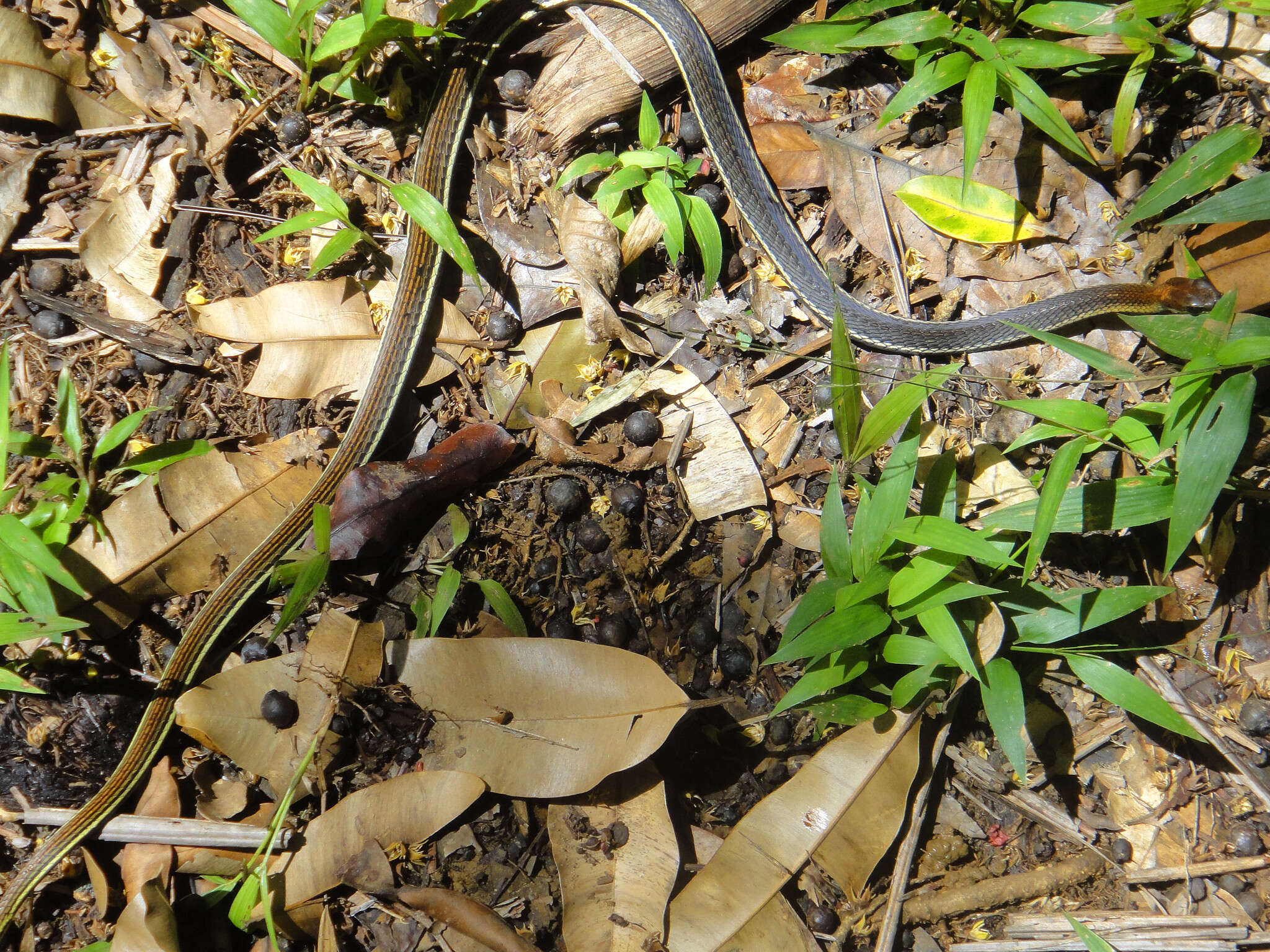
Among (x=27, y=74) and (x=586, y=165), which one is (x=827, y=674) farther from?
(x=27, y=74)

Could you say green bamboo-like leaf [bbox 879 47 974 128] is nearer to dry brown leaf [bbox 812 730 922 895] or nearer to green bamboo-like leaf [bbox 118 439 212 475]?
dry brown leaf [bbox 812 730 922 895]

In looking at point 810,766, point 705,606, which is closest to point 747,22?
point 705,606

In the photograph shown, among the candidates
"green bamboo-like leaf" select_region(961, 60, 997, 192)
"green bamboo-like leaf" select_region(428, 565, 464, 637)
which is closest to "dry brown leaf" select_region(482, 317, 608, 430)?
"green bamboo-like leaf" select_region(428, 565, 464, 637)

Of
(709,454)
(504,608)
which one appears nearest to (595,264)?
(709,454)

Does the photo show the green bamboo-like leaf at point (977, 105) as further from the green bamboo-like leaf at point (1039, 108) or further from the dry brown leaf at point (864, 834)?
the dry brown leaf at point (864, 834)

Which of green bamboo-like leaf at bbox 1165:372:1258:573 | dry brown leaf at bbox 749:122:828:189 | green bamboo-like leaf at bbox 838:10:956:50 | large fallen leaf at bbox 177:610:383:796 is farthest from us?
dry brown leaf at bbox 749:122:828:189

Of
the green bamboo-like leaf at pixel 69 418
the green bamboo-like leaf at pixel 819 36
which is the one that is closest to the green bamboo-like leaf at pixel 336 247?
the green bamboo-like leaf at pixel 69 418
